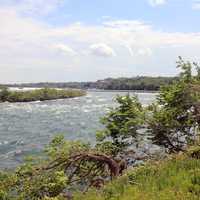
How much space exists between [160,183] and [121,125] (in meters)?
5.94

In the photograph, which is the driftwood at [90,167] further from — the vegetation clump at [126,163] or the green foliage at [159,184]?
the green foliage at [159,184]

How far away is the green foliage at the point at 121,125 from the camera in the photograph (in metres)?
14.4

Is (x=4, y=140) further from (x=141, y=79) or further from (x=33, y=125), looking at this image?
(x=141, y=79)

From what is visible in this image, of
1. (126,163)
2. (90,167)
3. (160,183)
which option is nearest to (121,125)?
(126,163)

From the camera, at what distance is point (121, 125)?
50.0 feet

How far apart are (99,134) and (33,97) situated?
108m

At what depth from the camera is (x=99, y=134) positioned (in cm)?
1496

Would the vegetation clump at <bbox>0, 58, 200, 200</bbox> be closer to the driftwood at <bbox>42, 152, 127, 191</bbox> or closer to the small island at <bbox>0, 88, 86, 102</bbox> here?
the driftwood at <bbox>42, 152, 127, 191</bbox>

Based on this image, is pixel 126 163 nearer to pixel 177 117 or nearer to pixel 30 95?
pixel 177 117

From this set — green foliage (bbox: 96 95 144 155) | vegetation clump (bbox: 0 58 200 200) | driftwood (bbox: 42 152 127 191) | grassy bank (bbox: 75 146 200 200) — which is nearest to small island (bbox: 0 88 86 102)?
green foliage (bbox: 96 95 144 155)

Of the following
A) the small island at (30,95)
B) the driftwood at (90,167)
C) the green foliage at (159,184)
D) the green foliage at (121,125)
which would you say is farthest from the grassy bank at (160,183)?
the small island at (30,95)

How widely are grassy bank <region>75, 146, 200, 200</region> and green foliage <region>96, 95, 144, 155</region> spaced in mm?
3240

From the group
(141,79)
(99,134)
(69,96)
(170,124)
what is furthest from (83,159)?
(141,79)

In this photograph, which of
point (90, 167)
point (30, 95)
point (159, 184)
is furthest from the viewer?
point (30, 95)
